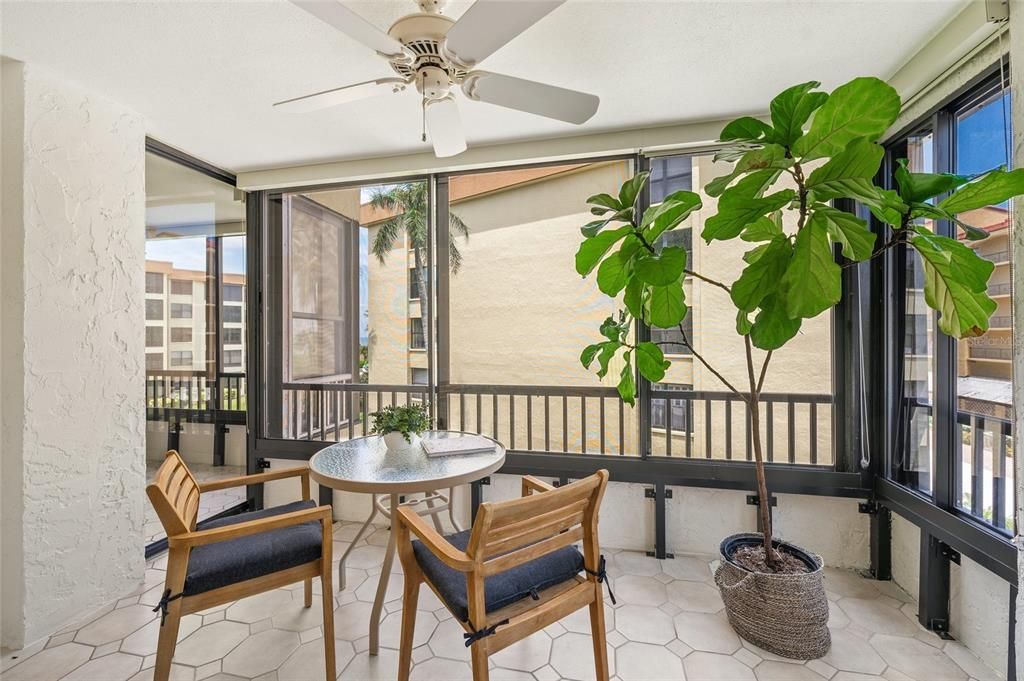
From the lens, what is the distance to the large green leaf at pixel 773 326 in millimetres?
1432

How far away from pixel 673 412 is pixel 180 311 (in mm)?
3131

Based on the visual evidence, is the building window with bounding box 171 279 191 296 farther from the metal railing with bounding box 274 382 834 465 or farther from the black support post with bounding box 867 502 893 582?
the black support post with bounding box 867 502 893 582

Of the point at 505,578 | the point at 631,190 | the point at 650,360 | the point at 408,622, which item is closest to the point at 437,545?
the point at 505,578

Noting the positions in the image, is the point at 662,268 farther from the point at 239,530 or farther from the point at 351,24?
the point at 239,530

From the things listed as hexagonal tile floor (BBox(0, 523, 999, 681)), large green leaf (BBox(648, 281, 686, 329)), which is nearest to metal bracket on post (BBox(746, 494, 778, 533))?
hexagonal tile floor (BBox(0, 523, 999, 681))

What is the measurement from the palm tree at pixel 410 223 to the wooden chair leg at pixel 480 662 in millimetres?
2130

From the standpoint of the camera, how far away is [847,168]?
4.14 ft

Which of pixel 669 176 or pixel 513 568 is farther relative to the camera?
pixel 669 176

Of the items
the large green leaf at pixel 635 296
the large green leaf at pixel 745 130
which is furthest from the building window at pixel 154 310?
the large green leaf at pixel 745 130

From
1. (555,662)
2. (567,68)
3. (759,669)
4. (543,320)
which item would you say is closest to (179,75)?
(567,68)

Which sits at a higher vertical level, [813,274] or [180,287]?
[180,287]

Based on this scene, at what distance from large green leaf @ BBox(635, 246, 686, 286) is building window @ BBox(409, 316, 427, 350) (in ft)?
5.84

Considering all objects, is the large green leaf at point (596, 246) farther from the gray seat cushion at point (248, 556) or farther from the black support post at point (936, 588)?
the black support post at point (936, 588)

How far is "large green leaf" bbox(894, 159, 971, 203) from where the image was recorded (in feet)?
4.72
